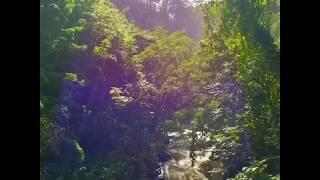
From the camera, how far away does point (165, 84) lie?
3127 millimetres

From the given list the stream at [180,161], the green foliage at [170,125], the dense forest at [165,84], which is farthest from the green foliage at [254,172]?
the green foliage at [170,125]

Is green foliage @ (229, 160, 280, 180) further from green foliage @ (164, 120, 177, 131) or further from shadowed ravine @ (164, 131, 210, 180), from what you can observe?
green foliage @ (164, 120, 177, 131)

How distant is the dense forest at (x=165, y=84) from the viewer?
291 cm

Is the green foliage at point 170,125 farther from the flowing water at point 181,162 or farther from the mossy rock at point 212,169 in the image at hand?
the mossy rock at point 212,169

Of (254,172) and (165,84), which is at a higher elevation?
(165,84)

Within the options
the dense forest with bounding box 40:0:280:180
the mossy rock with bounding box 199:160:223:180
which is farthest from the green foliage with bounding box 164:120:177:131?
the mossy rock with bounding box 199:160:223:180

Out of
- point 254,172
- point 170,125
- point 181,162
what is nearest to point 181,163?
point 181,162

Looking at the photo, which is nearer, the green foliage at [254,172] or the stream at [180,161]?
the stream at [180,161]

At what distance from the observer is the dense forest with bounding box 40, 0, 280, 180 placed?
9.53 feet

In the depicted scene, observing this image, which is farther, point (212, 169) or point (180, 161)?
point (212, 169)

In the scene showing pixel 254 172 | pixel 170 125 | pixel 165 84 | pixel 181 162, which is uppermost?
pixel 165 84

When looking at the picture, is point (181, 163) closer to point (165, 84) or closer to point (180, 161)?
point (180, 161)

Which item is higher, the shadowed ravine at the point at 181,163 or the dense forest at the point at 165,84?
the dense forest at the point at 165,84
